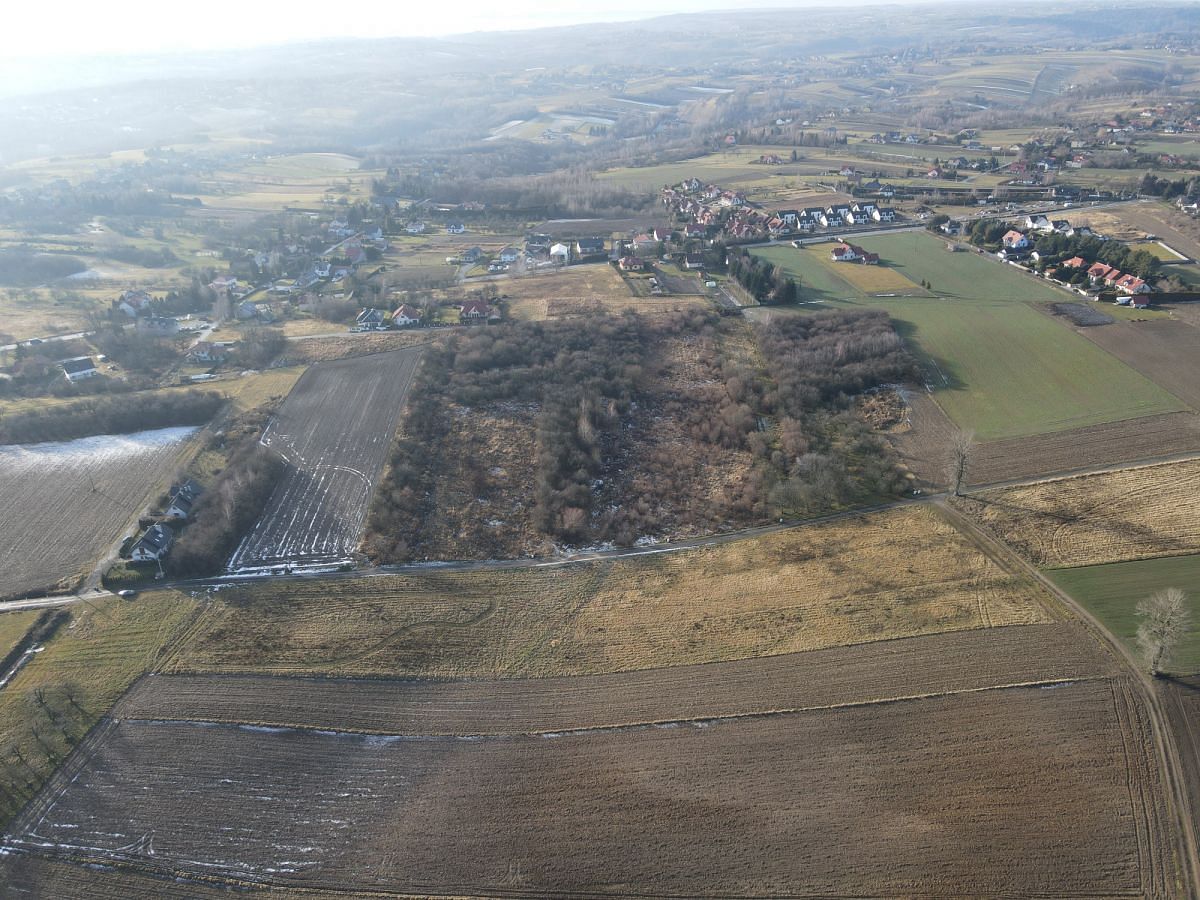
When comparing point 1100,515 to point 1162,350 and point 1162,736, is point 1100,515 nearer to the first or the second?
point 1162,736

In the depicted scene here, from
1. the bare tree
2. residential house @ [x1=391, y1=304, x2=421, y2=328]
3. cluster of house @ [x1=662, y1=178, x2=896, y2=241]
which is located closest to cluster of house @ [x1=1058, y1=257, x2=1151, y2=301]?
cluster of house @ [x1=662, y1=178, x2=896, y2=241]

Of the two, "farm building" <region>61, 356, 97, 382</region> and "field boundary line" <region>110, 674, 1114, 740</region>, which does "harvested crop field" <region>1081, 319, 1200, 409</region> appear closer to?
"field boundary line" <region>110, 674, 1114, 740</region>

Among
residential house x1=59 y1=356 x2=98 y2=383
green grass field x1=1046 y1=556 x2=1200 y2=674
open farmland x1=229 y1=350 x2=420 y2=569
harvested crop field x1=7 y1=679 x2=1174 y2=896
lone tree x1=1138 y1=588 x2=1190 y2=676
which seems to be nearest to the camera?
harvested crop field x1=7 y1=679 x2=1174 y2=896

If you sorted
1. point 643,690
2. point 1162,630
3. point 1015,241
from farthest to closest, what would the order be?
point 1015,241, point 643,690, point 1162,630

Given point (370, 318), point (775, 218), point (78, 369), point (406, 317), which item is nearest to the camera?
point (78, 369)

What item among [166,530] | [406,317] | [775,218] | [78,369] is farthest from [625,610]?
[775,218]

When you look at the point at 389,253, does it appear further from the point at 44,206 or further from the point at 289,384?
the point at 44,206

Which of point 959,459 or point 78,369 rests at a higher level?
point 78,369

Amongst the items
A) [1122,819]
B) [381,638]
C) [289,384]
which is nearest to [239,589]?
[381,638]
